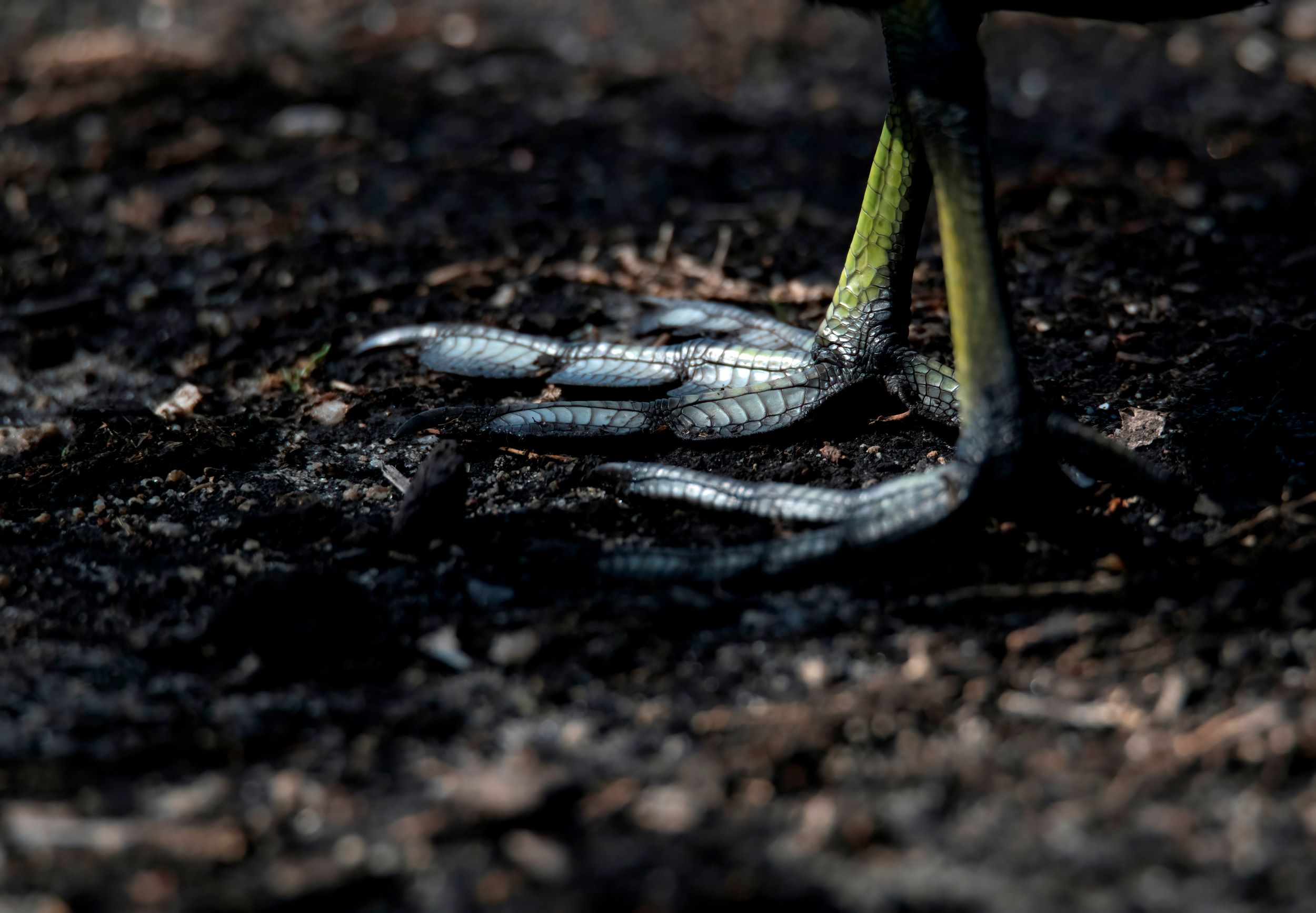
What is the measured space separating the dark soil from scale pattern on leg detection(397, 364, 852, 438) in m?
0.06

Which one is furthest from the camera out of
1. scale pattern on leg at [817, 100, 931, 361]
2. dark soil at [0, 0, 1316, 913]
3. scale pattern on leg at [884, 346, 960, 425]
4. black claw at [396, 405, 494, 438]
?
black claw at [396, 405, 494, 438]

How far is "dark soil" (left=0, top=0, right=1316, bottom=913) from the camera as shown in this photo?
153 cm

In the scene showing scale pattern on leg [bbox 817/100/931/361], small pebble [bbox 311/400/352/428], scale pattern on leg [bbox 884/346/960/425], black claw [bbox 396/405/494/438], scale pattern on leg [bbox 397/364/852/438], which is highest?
scale pattern on leg [bbox 817/100/931/361]

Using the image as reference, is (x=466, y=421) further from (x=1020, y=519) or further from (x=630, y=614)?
(x=1020, y=519)

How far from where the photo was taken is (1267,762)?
5.24 feet

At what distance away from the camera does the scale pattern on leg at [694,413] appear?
2.68m

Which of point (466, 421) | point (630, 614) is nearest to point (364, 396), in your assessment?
point (466, 421)

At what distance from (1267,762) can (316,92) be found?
5046 millimetres

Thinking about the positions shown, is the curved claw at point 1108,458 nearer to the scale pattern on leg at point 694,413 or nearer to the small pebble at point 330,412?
the scale pattern on leg at point 694,413

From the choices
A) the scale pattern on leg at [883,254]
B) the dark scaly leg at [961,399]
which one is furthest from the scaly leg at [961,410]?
the scale pattern on leg at [883,254]

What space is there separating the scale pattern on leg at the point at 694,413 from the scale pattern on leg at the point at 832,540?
518 millimetres

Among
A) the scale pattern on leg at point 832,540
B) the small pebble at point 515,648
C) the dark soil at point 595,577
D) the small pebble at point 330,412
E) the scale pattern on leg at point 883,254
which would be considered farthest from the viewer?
the small pebble at point 330,412

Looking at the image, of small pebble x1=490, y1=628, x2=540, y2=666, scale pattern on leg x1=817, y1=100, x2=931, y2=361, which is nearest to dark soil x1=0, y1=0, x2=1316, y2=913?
small pebble x1=490, y1=628, x2=540, y2=666

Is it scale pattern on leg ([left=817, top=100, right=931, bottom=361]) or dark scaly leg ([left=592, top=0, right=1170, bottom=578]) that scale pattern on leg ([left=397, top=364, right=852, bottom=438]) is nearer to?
scale pattern on leg ([left=817, top=100, right=931, bottom=361])
